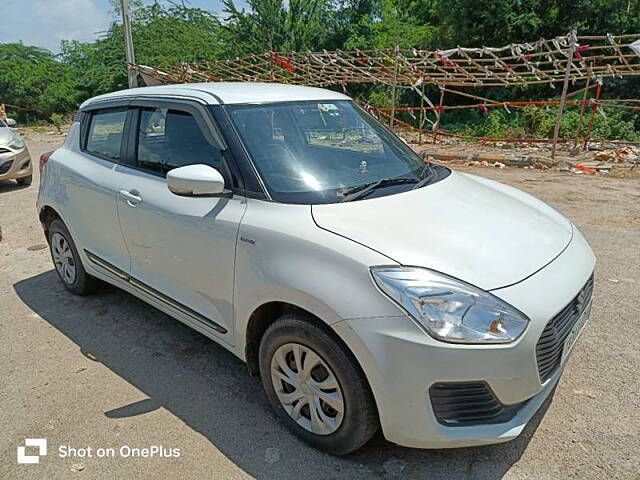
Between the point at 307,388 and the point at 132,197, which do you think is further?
the point at 132,197

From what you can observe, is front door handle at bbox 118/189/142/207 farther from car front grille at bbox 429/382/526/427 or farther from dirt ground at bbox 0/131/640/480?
car front grille at bbox 429/382/526/427

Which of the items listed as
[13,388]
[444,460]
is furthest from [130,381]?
[444,460]

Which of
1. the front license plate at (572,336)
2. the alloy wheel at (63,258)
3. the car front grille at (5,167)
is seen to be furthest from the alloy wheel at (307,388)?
the car front grille at (5,167)

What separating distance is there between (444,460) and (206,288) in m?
1.58

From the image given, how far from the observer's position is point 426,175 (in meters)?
3.10

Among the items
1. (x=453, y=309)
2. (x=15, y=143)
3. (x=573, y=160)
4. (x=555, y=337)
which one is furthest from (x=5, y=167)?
(x=573, y=160)

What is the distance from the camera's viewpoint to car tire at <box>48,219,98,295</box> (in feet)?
13.2

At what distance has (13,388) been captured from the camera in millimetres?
2961

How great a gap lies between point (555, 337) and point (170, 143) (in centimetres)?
253

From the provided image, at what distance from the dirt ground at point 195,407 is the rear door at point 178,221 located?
0.46 meters

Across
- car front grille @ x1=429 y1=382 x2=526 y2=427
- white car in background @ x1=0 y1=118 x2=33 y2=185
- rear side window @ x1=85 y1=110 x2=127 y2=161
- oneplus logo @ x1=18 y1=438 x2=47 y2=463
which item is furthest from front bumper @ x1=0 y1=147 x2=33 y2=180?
car front grille @ x1=429 y1=382 x2=526 y2=427

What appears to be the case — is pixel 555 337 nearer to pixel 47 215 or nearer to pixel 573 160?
pixel 47 215

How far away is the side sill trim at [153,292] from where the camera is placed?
279cm

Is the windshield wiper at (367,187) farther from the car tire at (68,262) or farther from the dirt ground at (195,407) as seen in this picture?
the car tire at (68,262)
